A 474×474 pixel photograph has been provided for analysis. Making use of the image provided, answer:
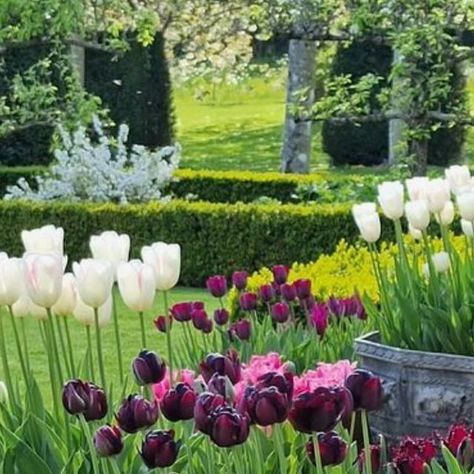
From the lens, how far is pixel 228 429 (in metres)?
2.10

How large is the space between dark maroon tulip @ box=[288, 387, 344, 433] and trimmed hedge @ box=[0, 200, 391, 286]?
22.5 ft

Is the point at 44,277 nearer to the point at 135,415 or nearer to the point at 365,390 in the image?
the point at 135,415

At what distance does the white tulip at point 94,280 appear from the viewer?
2.60 metres

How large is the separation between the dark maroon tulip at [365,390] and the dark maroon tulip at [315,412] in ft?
0.53

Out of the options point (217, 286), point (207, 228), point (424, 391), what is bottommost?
point (207, 228)

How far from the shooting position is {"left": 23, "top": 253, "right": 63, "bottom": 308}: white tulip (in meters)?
2.55

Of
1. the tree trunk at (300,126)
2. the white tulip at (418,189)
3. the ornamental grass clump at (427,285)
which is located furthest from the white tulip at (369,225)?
the tree trunk at (300,126)

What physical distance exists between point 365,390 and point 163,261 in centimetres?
79

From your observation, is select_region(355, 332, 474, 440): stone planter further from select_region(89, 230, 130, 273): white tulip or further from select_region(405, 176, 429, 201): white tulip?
select_region(89, 230, 130, 273): white tulip

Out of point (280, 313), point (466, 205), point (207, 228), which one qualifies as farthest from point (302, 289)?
point (207, 228)

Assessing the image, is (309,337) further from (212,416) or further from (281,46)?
(281,46)

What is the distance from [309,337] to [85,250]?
616 cm

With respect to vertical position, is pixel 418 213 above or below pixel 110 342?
above

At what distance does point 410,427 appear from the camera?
3.75 m
